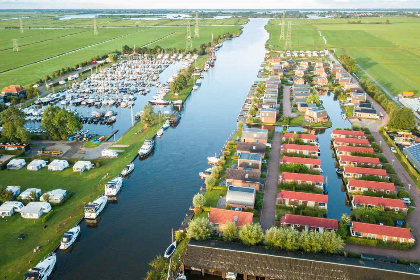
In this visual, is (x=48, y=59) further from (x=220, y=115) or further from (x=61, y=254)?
(x=61, y=254)

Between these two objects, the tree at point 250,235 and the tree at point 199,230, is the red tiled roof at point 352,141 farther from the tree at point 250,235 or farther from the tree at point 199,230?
the tree at point 199,230

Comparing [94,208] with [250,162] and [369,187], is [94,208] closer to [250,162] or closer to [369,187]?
[250,162]

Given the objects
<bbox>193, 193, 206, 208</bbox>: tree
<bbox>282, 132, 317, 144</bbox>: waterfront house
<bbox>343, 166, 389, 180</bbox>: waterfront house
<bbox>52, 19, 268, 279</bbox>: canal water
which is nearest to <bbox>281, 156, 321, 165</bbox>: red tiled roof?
<bbox>343, 166, 389, 180</bbox>: waterfront house

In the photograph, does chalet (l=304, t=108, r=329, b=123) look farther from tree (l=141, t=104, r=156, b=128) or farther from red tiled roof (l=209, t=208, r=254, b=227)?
red tiled roof (l=209, t=208, r=254, b=227)

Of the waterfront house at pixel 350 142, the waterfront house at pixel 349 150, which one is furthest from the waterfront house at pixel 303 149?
the waterfront house at pixel 350 142

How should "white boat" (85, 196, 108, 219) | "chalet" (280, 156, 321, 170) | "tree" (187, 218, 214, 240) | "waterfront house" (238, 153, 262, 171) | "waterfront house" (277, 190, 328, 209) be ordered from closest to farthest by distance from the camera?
"tree" (187, 218, 214, 240), "white boat" (85, 196, 108, 219), "waterfront house" (277, 190, 328, 209), "waterfront house" (238, 153, 262, 171), "chalet" (280, 156, 321, 170)

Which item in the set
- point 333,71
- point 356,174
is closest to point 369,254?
point 356,174

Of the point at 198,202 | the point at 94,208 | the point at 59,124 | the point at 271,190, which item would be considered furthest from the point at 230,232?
the point at 59,124
